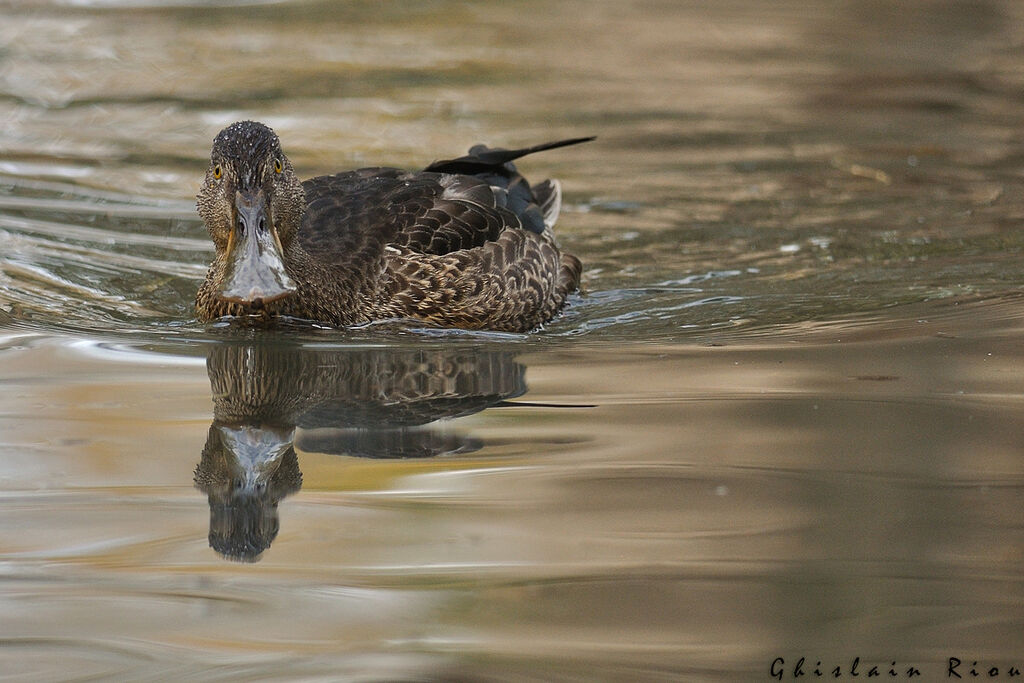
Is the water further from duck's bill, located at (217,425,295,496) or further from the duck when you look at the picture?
the duck

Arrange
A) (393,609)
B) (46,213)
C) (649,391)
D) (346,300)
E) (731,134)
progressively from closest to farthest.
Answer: (393,609), (649,391), (346,300), (46,213), (731,134)

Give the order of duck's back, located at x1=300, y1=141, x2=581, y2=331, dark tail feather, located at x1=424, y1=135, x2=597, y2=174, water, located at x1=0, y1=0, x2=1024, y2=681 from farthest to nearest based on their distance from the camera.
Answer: dark tail feather, located at x1=424, y1=135, x2=597, y2=174, duck's back, located at x1=300, y1=141, x2=581, y2=331, water, located at x1=0, y1=0, x2=1024, y2=681

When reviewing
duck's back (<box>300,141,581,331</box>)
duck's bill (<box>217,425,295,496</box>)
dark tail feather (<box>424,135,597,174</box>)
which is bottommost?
duck's bill (<box>217,425,295,496</box>)

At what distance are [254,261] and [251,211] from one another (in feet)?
0.92

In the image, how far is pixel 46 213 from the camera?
33.9 feet

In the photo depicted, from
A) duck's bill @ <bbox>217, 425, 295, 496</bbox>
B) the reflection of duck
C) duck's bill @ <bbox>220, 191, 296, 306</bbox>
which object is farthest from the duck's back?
duck's bill @ <bbox>217, 425, 295, 496</bbox>

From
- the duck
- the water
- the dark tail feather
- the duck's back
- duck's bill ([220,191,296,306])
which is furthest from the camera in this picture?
the dark tail feather

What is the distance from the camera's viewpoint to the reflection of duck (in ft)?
16.9

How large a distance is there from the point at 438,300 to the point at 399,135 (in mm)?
5292

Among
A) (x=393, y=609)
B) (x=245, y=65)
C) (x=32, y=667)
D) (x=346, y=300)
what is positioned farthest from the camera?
(x=245, y=65)

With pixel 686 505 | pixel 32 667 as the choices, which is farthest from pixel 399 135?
pixel 32 667

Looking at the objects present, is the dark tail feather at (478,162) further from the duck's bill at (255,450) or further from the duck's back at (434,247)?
the duck's bill at (255,450)

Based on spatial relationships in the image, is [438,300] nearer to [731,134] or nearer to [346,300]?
[346,300]

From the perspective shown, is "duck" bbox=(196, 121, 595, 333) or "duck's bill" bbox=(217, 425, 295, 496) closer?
"duck's bill" bbox=(217, 425, 295, 496)
